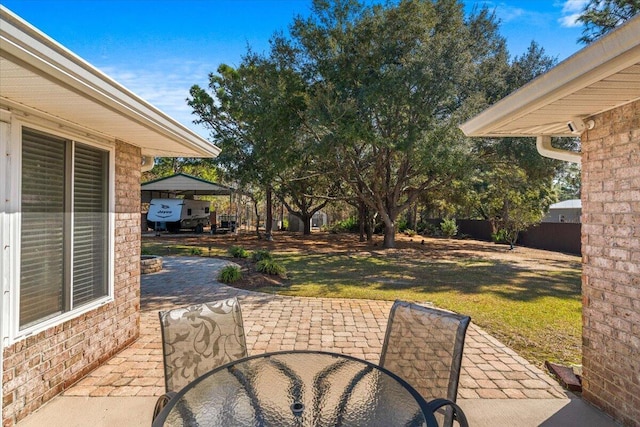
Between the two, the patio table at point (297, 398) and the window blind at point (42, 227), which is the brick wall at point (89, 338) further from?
the patio table at point (297, 398)

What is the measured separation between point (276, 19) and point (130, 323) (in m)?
11.0

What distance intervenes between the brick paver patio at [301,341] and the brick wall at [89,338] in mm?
173

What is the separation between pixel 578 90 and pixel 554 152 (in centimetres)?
160

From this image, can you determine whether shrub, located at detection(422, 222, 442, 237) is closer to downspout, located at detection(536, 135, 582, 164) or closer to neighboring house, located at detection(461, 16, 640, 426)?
downspout, located at detection(536, 135, 582, 164)

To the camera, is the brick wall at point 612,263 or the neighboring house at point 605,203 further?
the brick wall at point 612,263

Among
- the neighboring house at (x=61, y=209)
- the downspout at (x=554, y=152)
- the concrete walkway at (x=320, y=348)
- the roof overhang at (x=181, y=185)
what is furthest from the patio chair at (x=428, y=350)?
the roof overhang at (x=181, y=185)

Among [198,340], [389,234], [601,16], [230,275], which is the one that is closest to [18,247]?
[198,340]

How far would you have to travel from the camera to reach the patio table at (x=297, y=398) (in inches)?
66.9

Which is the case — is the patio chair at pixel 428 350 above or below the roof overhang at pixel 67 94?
below

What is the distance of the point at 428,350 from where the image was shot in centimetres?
229

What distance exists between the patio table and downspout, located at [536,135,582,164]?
2894 mm

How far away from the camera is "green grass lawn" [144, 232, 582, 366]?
190 inches

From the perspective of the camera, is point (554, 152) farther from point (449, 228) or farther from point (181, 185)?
point (449, 228)

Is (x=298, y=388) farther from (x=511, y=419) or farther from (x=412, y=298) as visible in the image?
(x=412, y=298)
